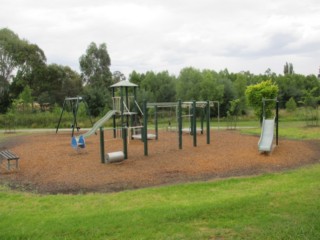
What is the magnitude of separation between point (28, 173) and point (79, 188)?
3141mm

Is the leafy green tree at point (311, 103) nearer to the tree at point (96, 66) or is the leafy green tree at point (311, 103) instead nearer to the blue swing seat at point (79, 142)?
the blue swing seat at point (79, 142)

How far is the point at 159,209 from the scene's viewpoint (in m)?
6.35

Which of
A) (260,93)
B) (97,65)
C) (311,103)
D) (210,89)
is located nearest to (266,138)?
(260,93)

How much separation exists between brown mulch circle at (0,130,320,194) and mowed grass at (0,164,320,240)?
133 centimetres

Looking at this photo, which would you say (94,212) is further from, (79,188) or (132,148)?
(132,148)

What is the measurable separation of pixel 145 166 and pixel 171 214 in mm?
6096

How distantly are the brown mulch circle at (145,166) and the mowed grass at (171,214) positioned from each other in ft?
4.35

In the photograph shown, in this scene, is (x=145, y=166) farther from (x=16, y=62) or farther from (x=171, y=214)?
(x=16, y=62)

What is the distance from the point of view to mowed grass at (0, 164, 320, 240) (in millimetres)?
5137

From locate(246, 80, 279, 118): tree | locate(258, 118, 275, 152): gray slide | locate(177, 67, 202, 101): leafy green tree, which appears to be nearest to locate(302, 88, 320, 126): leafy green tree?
locate(246, 80, 279, 118): tree

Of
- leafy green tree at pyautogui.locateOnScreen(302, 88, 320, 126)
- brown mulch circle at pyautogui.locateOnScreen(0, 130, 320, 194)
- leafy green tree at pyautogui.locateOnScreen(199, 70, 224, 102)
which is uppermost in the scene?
leafy green tree at pyautogui.locateOnScreen(199, 70, 224, 102)

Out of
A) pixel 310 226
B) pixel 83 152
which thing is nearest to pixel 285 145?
pixel 83 152

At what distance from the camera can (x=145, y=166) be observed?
11992 millimetres

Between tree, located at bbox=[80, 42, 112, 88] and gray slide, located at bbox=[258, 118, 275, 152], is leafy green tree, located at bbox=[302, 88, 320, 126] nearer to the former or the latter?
gray slide, located at bbox=[258, 118, 275, 152]
